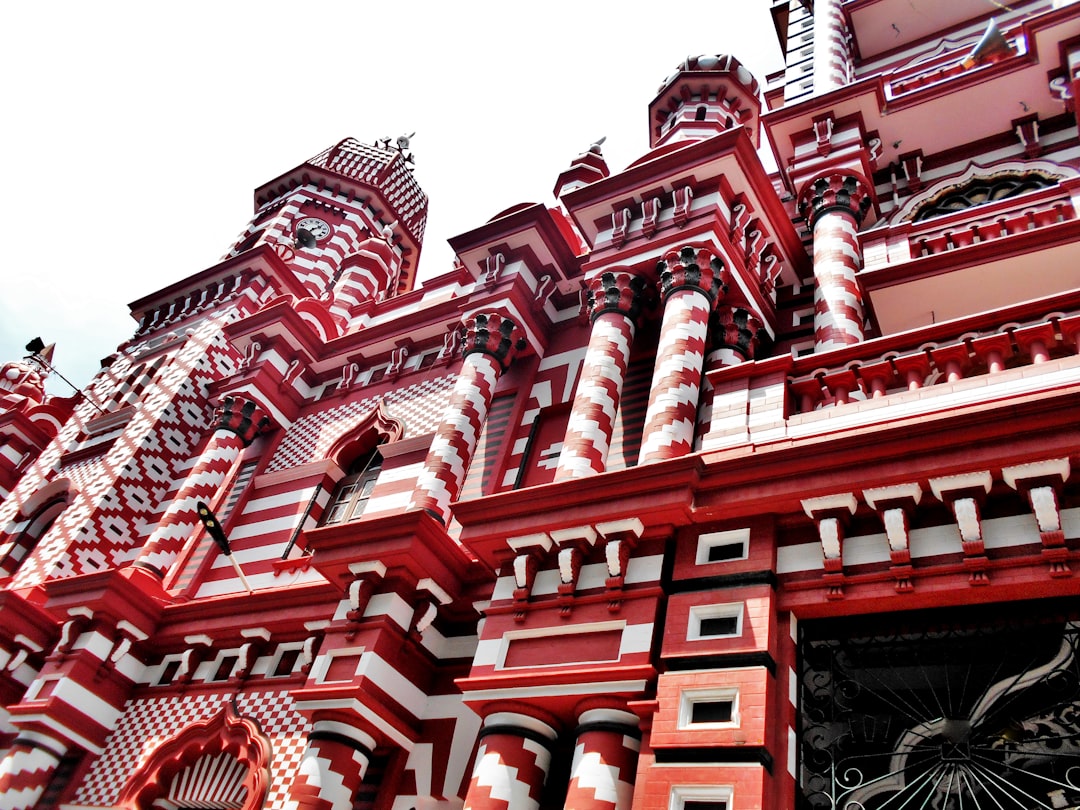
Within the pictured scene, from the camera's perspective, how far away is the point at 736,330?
11406mm

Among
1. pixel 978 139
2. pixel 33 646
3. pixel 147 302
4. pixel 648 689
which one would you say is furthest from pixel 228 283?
pixel 648 689

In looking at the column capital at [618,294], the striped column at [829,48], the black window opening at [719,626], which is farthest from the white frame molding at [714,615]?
the striped column at [829,48]

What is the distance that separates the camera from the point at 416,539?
942cm

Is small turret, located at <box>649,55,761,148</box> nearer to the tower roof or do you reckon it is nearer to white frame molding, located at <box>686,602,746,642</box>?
white frame molding, located at <box>686,602,746,642</box>

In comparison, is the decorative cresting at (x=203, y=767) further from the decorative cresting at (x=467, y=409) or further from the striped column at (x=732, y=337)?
the striped column at (x=732, y=337)

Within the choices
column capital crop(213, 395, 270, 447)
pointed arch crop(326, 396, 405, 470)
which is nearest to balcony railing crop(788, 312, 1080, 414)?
pointed arch crop(326, 396, 405, 470)

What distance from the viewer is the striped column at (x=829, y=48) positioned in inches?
679

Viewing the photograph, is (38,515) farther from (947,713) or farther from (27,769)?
(947,713)

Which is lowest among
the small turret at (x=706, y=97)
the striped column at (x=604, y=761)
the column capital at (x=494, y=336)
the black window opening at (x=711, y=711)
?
the striped column at (x=604, y=761)

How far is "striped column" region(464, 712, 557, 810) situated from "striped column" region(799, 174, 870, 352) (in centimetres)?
533

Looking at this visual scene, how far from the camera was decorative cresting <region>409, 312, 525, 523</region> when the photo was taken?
11.3 meters

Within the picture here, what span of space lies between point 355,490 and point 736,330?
666cm

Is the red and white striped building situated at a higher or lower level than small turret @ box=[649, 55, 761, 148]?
lower

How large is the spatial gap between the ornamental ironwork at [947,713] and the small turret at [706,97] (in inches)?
444
